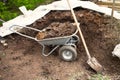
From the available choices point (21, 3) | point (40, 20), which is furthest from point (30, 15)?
point (21, 3)

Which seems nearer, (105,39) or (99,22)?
(105,39)

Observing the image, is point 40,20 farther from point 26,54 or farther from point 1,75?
point 1,75

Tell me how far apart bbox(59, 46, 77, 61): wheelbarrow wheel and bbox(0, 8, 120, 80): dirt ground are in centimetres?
10

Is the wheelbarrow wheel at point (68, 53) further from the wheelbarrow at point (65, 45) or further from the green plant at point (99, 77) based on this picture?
the green plant at point (99, 77)

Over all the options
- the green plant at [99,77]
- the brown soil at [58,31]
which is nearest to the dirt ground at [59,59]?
the green plant at [99,77]

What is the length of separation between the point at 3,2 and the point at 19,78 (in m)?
3.45

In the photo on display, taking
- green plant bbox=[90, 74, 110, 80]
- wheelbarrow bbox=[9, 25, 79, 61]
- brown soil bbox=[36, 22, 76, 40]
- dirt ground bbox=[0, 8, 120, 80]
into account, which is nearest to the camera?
green plant bbox=[90, 74, 110, 80]

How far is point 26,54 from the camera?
644 centimetres

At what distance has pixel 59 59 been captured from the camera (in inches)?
243

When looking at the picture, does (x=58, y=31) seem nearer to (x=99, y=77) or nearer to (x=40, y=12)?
(x=99, y=77)

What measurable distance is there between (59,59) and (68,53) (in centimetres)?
26

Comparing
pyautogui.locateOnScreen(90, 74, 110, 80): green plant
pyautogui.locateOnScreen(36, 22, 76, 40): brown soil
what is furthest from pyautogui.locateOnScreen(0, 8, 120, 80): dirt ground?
pyautogui.locateOnScreen(36, 22, 76, 40): brown soil

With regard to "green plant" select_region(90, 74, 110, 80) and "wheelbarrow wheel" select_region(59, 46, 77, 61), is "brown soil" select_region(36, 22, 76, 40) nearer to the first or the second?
"wheelbarrow wheel" select_region(59, 46, 77, 61)

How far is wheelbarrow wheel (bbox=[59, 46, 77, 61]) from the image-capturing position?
5.95 meters
